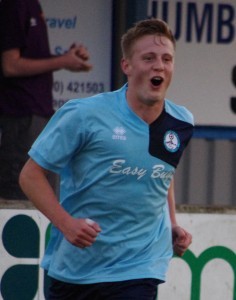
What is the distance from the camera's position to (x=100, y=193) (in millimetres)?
5910

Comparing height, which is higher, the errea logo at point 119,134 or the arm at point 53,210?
the errea logo at point 119,134

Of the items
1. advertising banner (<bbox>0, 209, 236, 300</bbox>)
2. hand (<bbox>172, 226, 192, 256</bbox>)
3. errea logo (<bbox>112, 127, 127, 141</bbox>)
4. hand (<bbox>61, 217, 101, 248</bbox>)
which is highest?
errea logo (<bbox>112, 127, 127, 141</bbox>)

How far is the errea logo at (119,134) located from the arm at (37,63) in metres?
2.52

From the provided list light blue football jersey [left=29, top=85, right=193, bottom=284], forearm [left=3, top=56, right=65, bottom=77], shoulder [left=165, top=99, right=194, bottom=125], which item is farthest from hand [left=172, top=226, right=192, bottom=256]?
forearm [left=3, top=56, right=65, bottom=77]

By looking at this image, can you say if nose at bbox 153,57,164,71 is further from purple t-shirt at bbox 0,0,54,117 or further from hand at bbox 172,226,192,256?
purple t-shirt at bbox 0,0,54,117

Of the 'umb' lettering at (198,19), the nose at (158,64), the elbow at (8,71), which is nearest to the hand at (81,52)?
the elbow at (8,71)

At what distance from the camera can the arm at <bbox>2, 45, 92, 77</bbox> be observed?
328 inches

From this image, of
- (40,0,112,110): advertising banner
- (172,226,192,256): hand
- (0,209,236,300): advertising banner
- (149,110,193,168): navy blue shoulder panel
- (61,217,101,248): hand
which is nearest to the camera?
(61,217,101,248): hand

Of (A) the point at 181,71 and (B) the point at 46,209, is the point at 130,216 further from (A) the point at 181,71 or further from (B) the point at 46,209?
(A) the point at 181,71

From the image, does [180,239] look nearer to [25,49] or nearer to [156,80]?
[156,80]

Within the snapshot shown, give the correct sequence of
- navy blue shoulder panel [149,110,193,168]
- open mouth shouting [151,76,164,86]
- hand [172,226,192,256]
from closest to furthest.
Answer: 1. open mouth shouting [151,76,164,86]
2. navy blue shoulder panel [149,110,193,168]
3. hand [172,226,192,256]

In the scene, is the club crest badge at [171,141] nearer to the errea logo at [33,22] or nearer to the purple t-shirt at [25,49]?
the purple t-shirt at [25,49]

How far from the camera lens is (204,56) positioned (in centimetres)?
942

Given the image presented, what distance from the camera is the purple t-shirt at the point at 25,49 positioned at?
8.32 metres
